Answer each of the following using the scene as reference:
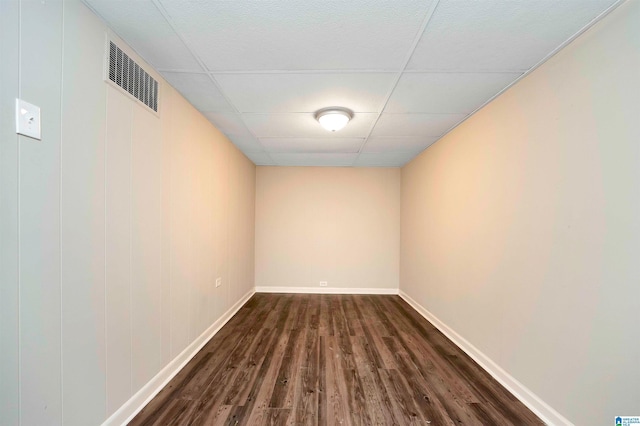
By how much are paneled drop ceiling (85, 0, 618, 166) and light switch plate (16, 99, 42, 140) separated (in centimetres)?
73

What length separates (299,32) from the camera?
1.56 metres

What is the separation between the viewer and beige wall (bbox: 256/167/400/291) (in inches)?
203

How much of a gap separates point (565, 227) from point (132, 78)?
3068 millimetres

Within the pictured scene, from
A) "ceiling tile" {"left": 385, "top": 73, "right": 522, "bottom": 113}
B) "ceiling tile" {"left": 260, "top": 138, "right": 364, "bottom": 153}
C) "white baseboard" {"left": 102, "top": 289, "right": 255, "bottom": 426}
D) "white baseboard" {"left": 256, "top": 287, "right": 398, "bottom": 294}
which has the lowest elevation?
"white baseboard" {"left": 256, "top": 287, "right": 398, "bottom": 294}

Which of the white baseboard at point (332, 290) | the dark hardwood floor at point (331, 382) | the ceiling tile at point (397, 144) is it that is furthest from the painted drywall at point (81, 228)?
the white baseboard at point (332, 290)

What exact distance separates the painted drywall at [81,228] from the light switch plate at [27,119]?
0.12ft

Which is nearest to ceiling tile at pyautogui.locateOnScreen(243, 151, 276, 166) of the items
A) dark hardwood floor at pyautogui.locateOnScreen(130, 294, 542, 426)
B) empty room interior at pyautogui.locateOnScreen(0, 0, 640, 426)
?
→ empty room interior at pyautogui.locateOnScreen(0, 0, 640, 426)

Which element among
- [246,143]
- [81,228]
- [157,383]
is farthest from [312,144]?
[157,383]

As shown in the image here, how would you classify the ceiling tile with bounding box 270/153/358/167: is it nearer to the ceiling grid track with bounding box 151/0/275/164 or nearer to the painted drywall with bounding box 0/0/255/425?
the ceiling grid track with bounding box 151/0/275/164

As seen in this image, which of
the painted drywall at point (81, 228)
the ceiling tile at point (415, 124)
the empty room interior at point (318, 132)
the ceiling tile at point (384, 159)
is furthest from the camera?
the ceiling tile at point (384, 159)

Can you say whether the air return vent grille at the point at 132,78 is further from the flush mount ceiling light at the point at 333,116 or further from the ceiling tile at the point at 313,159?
the ceiling tile at the point at 313,159

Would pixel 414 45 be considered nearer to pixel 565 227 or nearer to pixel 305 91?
pixel 305 91

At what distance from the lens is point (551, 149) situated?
1777 millimetres

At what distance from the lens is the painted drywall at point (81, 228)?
1088 millimetres
